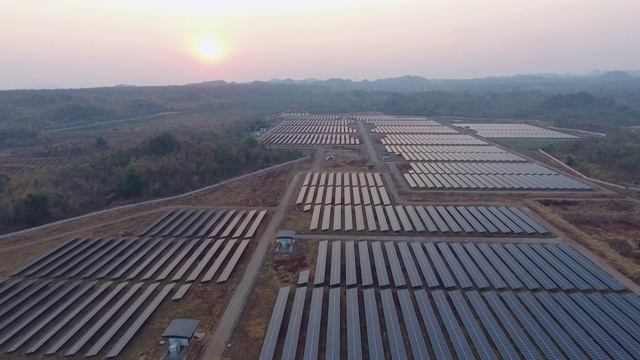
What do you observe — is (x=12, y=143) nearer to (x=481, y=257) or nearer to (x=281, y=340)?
(x=281, y=340)

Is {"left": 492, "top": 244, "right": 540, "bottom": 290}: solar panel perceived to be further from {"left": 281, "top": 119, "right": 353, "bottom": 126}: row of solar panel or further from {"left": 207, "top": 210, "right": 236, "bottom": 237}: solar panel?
{"left": 281, "top": 119, "right": 353, "bottom": 126}: row of solar panel

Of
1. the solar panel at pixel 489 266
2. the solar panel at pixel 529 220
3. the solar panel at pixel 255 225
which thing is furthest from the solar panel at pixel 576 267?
the solar panel at pixel 255 225

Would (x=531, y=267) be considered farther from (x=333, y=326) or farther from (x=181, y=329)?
(x=181, y=329)

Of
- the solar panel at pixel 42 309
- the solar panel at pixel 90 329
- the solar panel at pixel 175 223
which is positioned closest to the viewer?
the solar panel at pixel 90 329

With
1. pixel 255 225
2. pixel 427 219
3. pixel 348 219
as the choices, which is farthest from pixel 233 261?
pixel 427 219

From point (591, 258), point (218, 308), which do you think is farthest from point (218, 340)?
point (591, 258)

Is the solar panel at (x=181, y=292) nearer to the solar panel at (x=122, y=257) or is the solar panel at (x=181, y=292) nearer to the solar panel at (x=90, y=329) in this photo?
the solar panel at (x=90, y=329)
